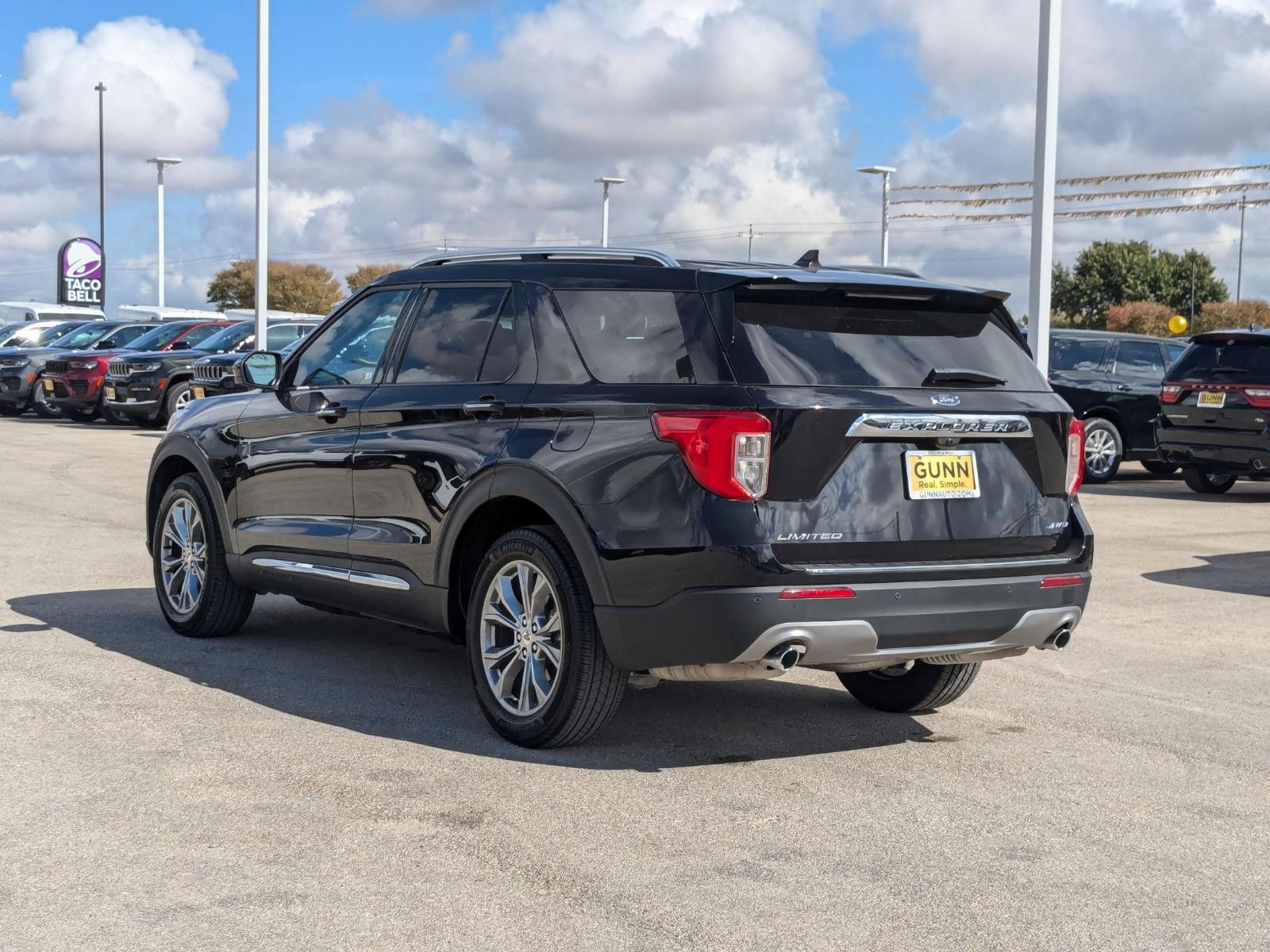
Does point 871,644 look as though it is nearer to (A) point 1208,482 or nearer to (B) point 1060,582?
(B) point 1060,582

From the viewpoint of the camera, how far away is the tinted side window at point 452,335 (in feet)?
20.5

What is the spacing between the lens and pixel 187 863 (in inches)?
177

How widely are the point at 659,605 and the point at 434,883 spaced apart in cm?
128

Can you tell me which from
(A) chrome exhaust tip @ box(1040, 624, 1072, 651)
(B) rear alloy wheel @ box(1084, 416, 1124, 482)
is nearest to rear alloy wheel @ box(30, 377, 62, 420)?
(B) rear alloy wheel @ box(1084, 416, 1124, 482)

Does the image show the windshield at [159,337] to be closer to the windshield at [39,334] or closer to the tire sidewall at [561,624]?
the windshield at [39,334]

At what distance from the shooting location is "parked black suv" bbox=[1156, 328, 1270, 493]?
16.3 m

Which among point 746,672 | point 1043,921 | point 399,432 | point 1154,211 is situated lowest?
point 1043,921

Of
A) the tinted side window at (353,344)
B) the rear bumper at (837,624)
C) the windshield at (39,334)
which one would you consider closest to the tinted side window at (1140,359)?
the tinted side window at (353,344)

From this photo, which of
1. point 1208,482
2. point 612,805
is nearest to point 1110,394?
point 1208,482

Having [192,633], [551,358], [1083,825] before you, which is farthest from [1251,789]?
[192,633]

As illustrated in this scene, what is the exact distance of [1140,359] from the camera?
1947cm

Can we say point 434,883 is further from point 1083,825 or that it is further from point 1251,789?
point 1251,789

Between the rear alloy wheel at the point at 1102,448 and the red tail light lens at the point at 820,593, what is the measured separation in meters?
14.5

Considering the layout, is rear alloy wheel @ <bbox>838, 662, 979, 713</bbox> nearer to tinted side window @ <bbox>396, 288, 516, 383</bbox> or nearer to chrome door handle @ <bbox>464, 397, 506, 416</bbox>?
chrome door handle @ <bbox>464, 397, 506, 416</bbox>
